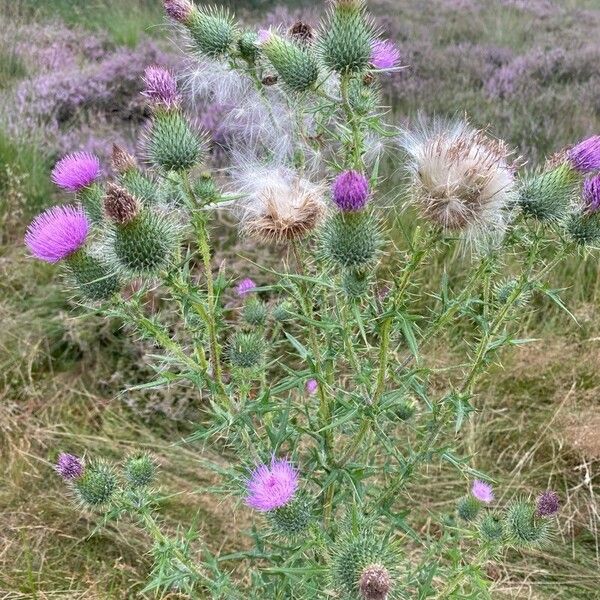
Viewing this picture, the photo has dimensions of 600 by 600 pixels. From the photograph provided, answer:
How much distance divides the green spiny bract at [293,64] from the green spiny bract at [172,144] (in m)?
0.31

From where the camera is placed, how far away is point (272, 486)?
77.7 inches

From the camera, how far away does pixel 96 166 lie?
226cm

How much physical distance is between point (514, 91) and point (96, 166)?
6764mm

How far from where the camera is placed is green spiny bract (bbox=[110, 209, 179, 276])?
→ 1.82 metres

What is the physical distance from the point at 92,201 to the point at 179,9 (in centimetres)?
68

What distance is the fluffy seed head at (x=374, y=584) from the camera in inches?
63.5

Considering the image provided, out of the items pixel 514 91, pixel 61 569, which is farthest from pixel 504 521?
pixel 514 91

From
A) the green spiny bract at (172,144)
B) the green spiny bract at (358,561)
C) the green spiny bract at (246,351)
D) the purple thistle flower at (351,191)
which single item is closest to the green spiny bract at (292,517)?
the green spiny bract at (358,561)

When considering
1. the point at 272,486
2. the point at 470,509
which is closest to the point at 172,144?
the point at 272,486

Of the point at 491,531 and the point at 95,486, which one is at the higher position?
the point at 95,486

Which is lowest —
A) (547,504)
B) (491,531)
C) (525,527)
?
(491,531)

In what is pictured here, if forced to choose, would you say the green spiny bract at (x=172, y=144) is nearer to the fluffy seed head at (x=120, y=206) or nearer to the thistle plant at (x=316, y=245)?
the thistle plant at (x=316, y=245)

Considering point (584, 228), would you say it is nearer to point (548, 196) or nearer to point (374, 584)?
point (548, 196)

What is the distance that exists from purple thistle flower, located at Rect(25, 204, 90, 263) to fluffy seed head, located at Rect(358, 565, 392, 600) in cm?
118
